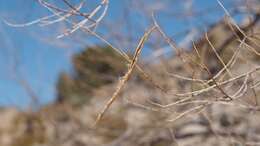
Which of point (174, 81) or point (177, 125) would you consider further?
point (177, 125)

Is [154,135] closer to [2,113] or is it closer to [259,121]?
[259,121]

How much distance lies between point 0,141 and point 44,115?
898 centimetres

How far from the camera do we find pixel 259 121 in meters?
5.75

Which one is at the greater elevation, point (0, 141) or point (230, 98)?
point (0, 141)

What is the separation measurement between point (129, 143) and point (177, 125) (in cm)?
57

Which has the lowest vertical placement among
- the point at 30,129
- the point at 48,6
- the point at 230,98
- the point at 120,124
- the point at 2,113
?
the point at 230,98

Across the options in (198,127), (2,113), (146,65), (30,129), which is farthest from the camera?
(2,113)

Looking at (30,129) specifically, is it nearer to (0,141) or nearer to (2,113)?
(0,141)

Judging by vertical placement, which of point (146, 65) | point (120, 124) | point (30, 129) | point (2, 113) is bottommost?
point (146, 65)

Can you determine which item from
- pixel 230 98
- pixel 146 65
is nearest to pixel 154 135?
pixel 146 65

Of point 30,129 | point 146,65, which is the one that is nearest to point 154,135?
point 146,65

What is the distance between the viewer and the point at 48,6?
203 centimetres

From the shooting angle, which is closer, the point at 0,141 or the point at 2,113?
the point at 0,141

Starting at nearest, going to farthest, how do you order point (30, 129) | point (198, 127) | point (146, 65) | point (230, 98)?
point (230, 98) → point (146, 65) → point (198, 127) → point (30, 129)
